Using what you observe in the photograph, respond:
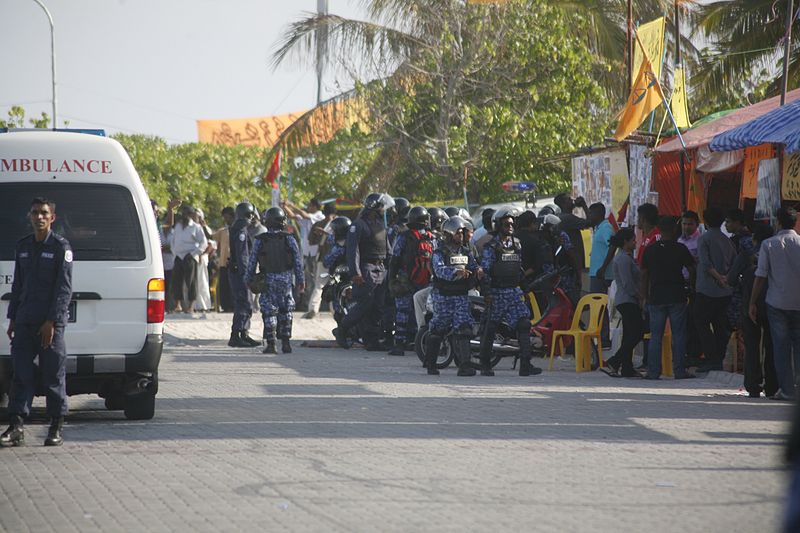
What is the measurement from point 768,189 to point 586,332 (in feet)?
9.20

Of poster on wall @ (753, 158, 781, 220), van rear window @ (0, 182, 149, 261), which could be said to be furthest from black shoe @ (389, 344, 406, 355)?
van rear window @ (0, 182, 149, 261)

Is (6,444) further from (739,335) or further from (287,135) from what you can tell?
(287,135)

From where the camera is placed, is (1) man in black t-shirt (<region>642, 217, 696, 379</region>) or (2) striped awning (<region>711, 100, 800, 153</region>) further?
(1) man in black t-shirt (<region>642, 217, 696, 379</region>)

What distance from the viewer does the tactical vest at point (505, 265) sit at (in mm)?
15141

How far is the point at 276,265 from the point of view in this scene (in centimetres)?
1823

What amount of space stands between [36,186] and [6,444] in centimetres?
214

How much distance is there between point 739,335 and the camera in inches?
590

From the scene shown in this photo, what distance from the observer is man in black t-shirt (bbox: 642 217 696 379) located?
14789 millimetres

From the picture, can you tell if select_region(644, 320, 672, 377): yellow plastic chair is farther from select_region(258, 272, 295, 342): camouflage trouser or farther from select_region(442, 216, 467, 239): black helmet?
select_region(258, 272, 295, 342): camouflage trouser

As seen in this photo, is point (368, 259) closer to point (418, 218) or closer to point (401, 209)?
point (401, 209)

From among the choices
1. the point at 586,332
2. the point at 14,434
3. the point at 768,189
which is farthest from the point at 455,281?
the point at 14,434

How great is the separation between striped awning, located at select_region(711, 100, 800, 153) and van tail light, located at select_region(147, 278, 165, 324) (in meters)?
6.25

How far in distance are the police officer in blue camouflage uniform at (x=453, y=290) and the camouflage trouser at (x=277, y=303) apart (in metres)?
3.58

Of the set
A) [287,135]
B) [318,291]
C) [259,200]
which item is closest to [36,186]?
[318,291]
